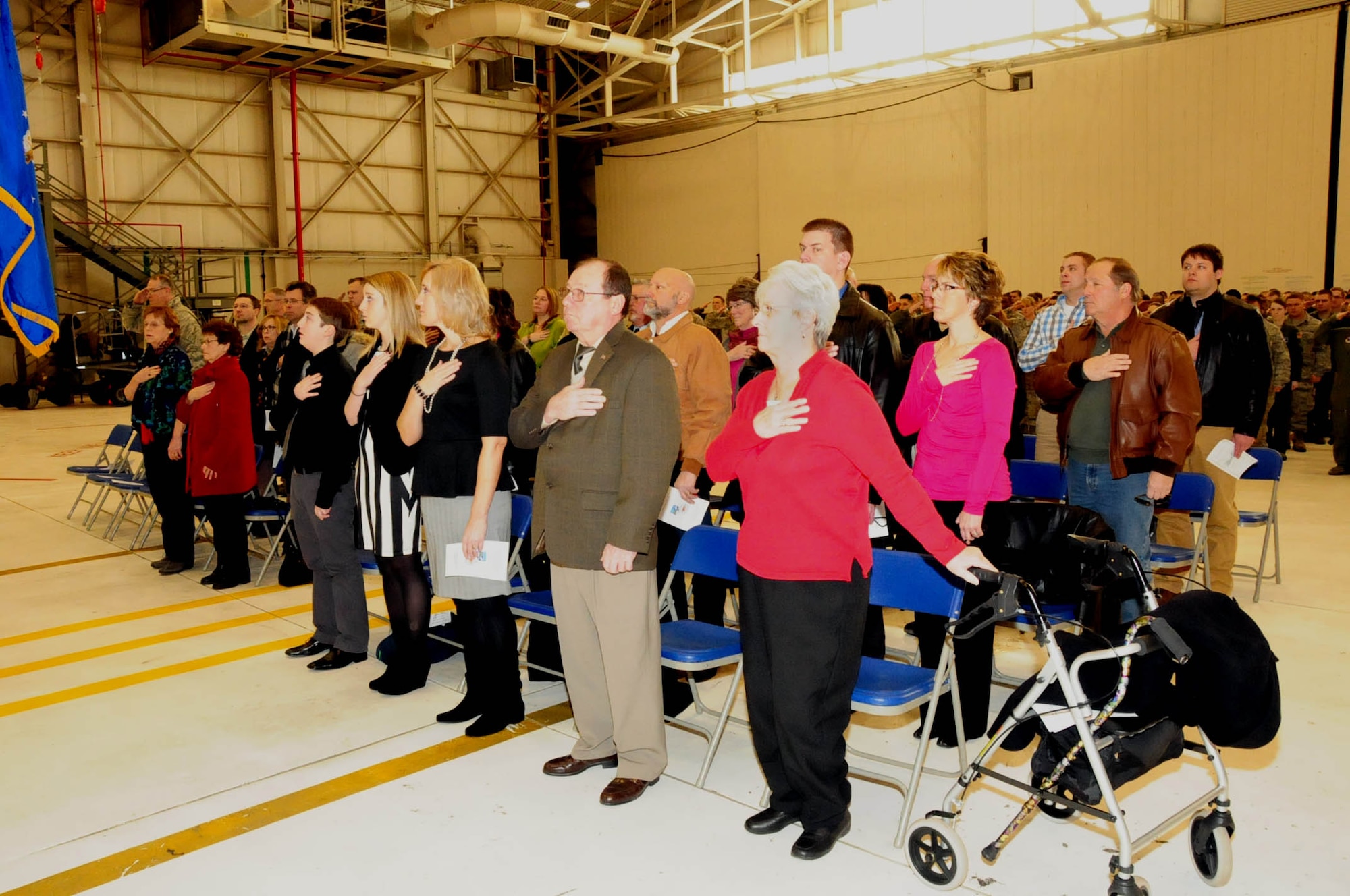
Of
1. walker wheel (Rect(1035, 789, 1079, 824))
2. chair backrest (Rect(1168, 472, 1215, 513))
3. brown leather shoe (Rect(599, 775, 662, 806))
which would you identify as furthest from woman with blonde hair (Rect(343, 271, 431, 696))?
chair backrest (Rect(1168, 472, 1215, 513))

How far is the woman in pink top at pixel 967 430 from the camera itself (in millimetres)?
3145

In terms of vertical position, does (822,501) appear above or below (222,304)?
below

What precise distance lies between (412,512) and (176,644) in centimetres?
180

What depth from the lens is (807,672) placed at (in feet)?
8.43

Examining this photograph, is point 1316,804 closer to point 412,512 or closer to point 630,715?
point 630,715

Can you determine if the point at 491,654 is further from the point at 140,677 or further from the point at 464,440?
the point at 140,677

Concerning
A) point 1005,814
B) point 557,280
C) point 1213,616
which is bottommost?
point 1005,814

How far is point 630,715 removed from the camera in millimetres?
3059

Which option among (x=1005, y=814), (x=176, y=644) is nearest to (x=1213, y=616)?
(x=1005, y=814)

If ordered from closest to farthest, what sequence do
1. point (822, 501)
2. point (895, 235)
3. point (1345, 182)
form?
point (822, 501) → point (1345, 182) → point (895, 235)

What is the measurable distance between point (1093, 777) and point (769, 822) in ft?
2.80

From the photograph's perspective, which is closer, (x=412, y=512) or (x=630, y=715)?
(x=630, y=715)

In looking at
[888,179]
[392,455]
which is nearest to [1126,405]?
[392,455]

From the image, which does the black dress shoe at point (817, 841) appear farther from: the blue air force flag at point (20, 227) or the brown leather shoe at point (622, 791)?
the blue air force flag at point (20, 227)
